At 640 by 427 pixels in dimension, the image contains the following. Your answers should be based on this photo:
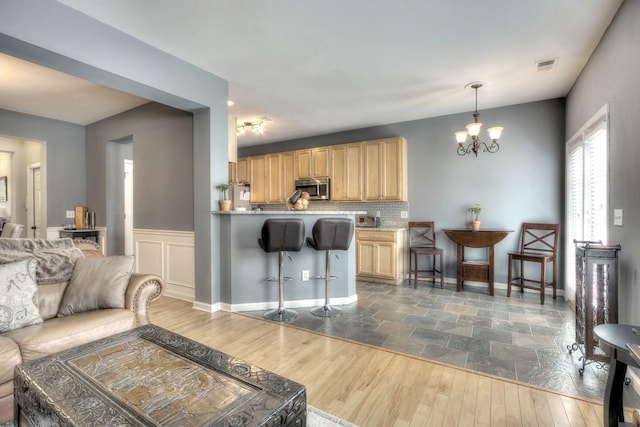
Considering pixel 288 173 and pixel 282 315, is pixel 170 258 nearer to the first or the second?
pixel 282 315

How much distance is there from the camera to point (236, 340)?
2.64 m

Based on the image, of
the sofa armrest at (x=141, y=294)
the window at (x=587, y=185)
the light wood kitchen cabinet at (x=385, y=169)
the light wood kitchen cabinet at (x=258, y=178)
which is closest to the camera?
the sofa armrest at (x=141, y=294)

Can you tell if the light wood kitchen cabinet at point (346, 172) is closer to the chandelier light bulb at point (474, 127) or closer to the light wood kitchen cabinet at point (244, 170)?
the chandelier light bulb at point (474, 127)

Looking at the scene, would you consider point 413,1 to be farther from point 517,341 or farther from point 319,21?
point 517,341

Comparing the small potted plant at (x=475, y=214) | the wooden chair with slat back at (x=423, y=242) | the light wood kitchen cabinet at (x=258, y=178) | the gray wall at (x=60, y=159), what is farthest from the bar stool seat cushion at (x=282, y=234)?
the gray wall at (x=60, y=159)

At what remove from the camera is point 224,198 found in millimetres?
3559

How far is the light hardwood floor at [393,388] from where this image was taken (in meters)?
1.65

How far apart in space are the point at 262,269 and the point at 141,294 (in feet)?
4.69

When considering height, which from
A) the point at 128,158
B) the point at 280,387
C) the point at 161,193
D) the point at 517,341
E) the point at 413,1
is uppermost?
the point at 413,1

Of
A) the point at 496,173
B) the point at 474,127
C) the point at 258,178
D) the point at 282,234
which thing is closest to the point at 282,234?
the point at 282,234

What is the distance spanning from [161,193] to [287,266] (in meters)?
2.01

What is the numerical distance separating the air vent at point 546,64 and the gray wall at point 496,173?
114cm

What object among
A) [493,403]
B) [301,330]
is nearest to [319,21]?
[301,330]

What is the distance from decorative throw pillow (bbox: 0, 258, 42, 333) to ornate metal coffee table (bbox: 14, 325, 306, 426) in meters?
0.70
